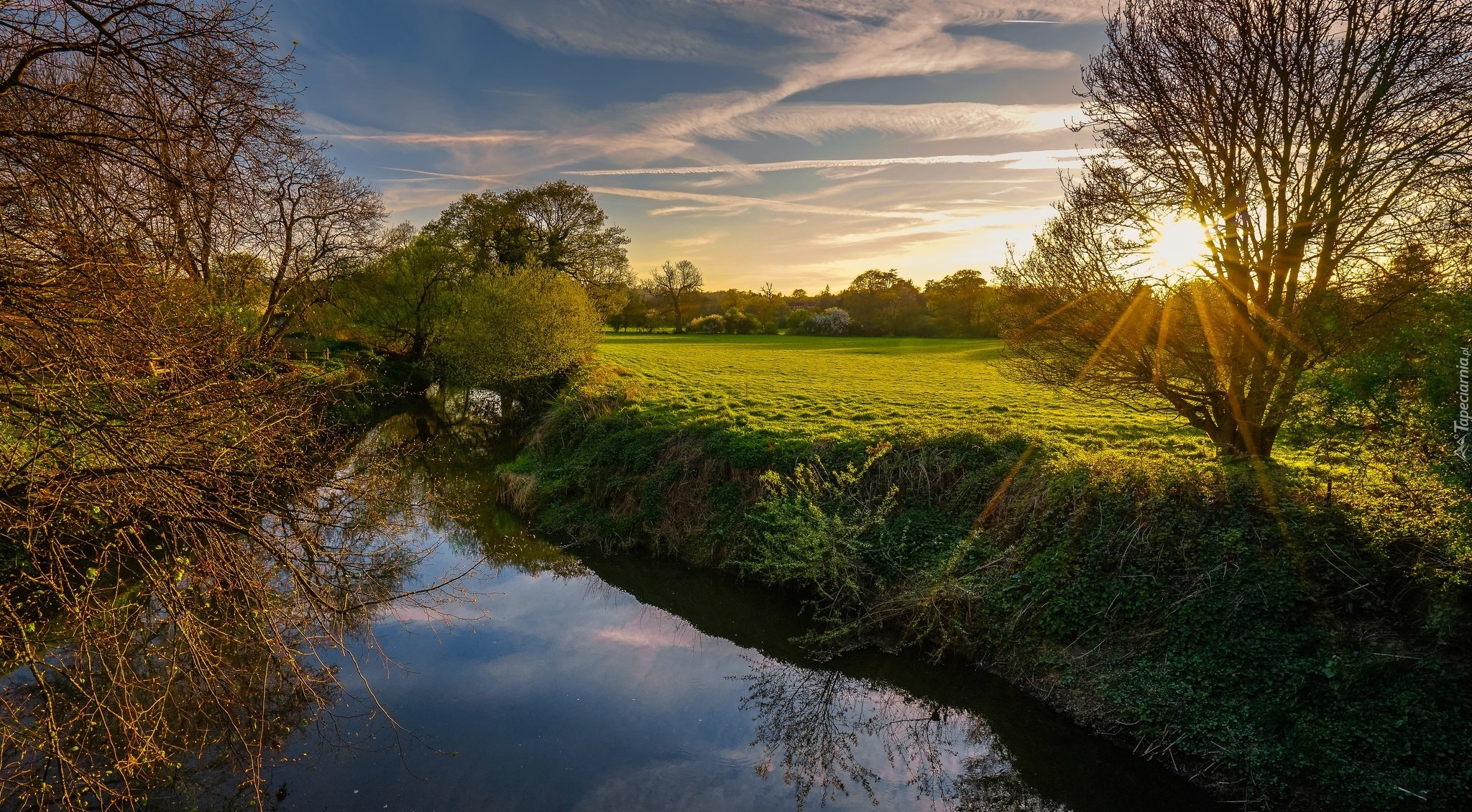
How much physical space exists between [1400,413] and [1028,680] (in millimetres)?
5339

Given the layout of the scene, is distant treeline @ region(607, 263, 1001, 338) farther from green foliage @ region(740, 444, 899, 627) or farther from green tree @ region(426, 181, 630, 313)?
green foliage @ region(740, 444, 899, 627)

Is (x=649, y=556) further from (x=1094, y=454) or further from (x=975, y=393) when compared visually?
(x=975, y=393)

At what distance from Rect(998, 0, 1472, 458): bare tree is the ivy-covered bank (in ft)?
5.69

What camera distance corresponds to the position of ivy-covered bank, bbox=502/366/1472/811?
692cm

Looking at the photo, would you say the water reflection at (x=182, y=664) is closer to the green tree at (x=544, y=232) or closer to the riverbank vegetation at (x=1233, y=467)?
the riverbank vegetation at (x=1233, y=467)

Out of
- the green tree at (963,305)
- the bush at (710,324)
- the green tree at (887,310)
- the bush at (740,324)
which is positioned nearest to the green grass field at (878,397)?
the green tree at (963,305)

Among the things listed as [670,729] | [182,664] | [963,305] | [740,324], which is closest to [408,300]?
[182,664]

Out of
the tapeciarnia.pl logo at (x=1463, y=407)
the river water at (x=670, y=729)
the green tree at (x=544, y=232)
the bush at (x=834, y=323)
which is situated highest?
the green tree at (x=544, y=232)

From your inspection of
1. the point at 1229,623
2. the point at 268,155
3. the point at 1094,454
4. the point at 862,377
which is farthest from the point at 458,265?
the point at 1229,623

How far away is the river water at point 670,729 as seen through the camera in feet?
24.5

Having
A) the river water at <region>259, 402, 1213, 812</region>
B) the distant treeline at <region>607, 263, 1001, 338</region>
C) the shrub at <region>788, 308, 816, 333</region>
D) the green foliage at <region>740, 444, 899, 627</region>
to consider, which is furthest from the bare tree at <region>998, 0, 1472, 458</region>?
the shrub at <region>788, 308, 816, 333</region>

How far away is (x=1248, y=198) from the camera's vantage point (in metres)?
10.1

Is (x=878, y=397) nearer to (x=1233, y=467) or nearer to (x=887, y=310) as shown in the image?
(x=1233, y=467)

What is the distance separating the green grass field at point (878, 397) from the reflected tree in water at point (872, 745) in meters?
5.93
